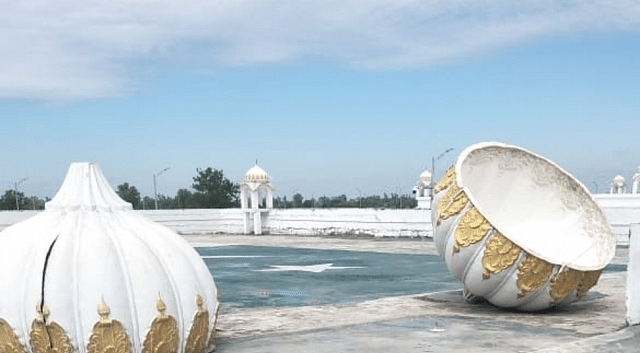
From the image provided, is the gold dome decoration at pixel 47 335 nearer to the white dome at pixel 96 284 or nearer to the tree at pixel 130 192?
the white dome at pixel 96 284

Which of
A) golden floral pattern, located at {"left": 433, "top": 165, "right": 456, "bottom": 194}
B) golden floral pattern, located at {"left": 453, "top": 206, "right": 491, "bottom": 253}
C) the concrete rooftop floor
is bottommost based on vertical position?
the concrete rooftop floor

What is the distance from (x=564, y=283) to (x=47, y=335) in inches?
288

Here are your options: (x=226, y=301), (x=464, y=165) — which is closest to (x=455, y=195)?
(x=464, y=165)

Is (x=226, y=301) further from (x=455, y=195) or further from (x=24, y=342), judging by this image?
(x=24, y=342)

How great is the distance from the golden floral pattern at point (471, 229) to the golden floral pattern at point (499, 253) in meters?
0.17

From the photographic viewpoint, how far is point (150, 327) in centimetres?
788

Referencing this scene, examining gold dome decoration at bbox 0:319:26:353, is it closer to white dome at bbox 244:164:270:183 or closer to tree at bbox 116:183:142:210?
white dome at bbox 244:164:270:183

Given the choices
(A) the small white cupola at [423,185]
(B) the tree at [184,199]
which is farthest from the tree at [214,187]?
(A) the small white cupola at [423,185]

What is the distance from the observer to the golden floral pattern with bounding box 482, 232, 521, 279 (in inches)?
445

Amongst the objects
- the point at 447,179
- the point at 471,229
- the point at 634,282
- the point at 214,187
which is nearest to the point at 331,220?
the point at 447,179

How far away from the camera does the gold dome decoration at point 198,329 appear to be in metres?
8.30

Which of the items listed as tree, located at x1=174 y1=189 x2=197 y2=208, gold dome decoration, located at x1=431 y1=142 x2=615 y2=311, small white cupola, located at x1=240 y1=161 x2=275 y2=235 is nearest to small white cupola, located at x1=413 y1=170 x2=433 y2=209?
small white cupola, located at x1=240 y1=161 x2=275 y2=235

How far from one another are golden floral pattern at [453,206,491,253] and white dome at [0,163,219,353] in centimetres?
442

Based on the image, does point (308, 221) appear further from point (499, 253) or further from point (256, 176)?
point (499, 253)
